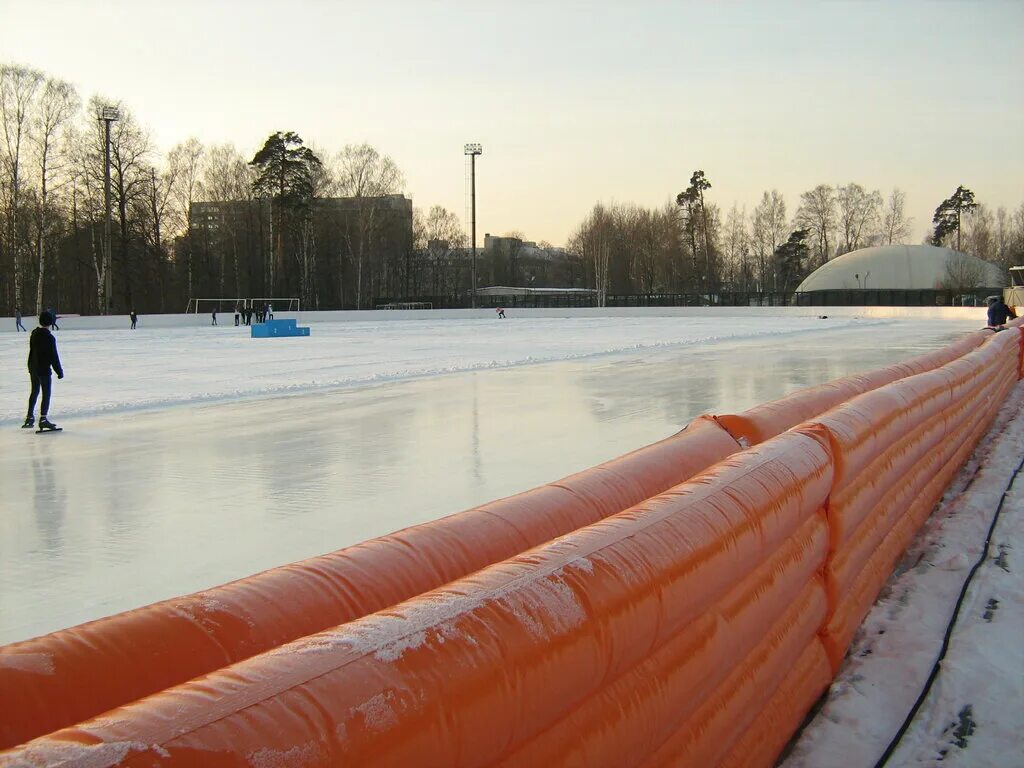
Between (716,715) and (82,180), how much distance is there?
193ft

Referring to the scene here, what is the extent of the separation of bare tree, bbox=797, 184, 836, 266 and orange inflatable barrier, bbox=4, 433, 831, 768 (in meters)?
102

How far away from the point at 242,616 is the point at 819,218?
10393cm

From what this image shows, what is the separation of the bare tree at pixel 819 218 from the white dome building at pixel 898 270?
46.5ft

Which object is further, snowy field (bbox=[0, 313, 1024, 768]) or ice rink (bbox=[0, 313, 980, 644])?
ice rink (bbox=[0, 313, 980, 644])

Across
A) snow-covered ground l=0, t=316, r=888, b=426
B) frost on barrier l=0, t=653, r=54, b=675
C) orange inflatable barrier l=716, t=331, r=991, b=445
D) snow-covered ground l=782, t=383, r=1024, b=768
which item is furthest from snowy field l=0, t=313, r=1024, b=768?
frost on barrier l=0, t=653, r=54, b=675

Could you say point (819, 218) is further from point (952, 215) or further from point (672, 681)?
point (672, 681)

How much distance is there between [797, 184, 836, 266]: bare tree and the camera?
320 ft

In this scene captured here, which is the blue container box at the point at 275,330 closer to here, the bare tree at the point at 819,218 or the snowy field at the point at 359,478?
the snowy field at the point at 359,478

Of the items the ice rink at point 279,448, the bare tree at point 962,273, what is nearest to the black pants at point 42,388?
the ice rink at point 279,448

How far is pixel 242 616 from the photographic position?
2.04 meters

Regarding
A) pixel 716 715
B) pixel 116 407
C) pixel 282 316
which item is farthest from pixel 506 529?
pixel 282 316

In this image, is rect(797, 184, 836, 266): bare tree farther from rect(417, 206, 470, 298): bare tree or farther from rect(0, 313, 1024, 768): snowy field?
rect(0, 313, 1024, 768): snowy field

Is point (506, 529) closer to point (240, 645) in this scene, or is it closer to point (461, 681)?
point (240, 645)

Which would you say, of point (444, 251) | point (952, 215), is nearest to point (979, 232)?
point (952, 215)
